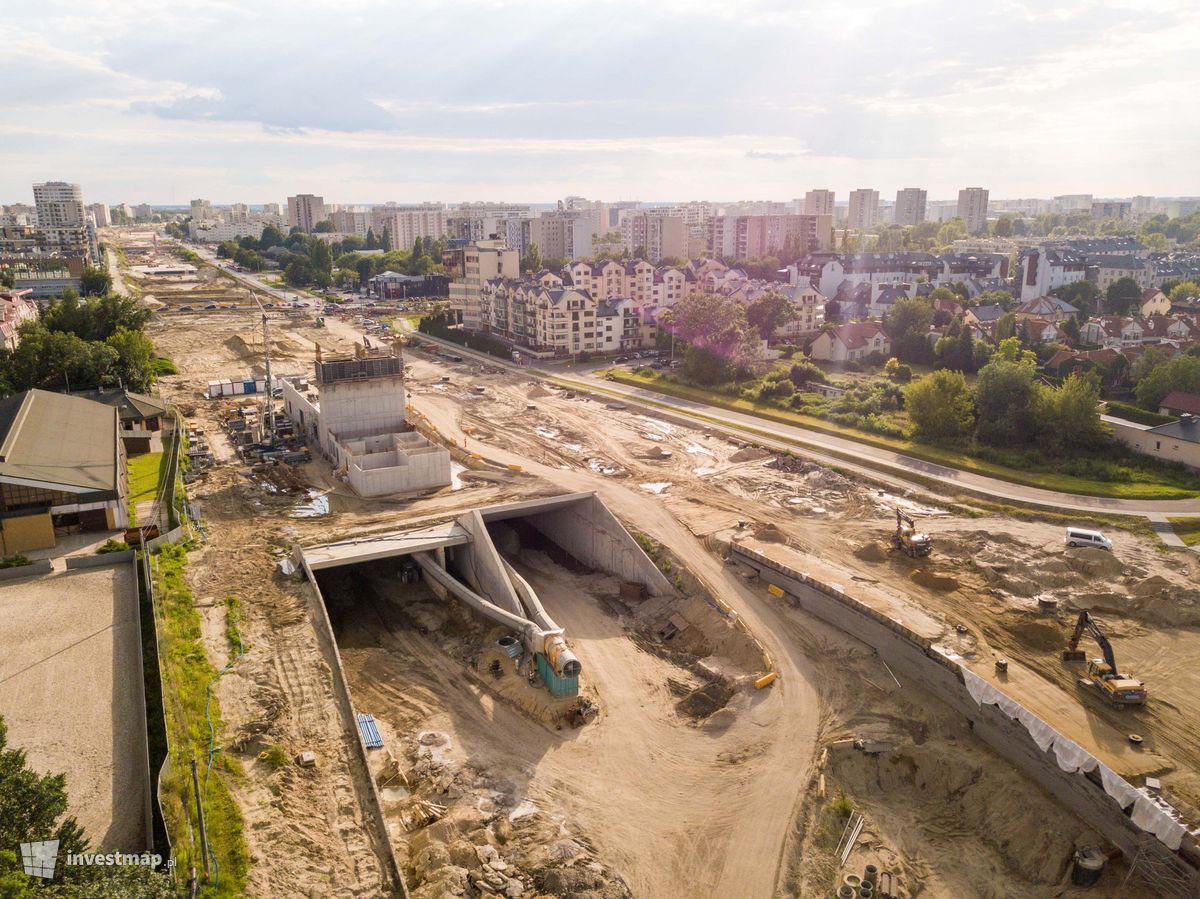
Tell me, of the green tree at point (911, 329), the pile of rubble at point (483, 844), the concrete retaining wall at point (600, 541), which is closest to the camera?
the pile of rubble at point (483, 844)

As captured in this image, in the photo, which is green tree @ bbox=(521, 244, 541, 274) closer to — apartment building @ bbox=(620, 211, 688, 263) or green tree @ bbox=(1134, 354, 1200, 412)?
apartment building @ bbox=(620, 211, 688, 263)

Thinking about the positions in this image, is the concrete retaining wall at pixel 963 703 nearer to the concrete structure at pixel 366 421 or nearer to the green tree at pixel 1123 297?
the concrete structure at pixel 366 421

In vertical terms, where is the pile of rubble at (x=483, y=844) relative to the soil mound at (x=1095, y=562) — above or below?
below

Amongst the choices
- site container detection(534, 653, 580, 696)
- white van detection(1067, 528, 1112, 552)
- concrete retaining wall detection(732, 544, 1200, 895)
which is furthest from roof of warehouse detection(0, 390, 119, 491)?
white van detection(1067, 528, 1112, 552)

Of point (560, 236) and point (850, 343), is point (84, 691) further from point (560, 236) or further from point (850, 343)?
point (560, 236)

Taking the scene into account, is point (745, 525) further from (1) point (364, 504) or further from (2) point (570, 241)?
(2) point (570, 241)

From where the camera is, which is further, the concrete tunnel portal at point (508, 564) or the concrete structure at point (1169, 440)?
the concrete structure at point (1169, 440)

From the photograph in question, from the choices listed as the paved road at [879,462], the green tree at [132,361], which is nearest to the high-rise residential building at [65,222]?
the green tree at [132,361]

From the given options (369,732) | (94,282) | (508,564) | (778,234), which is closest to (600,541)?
(508,564)
